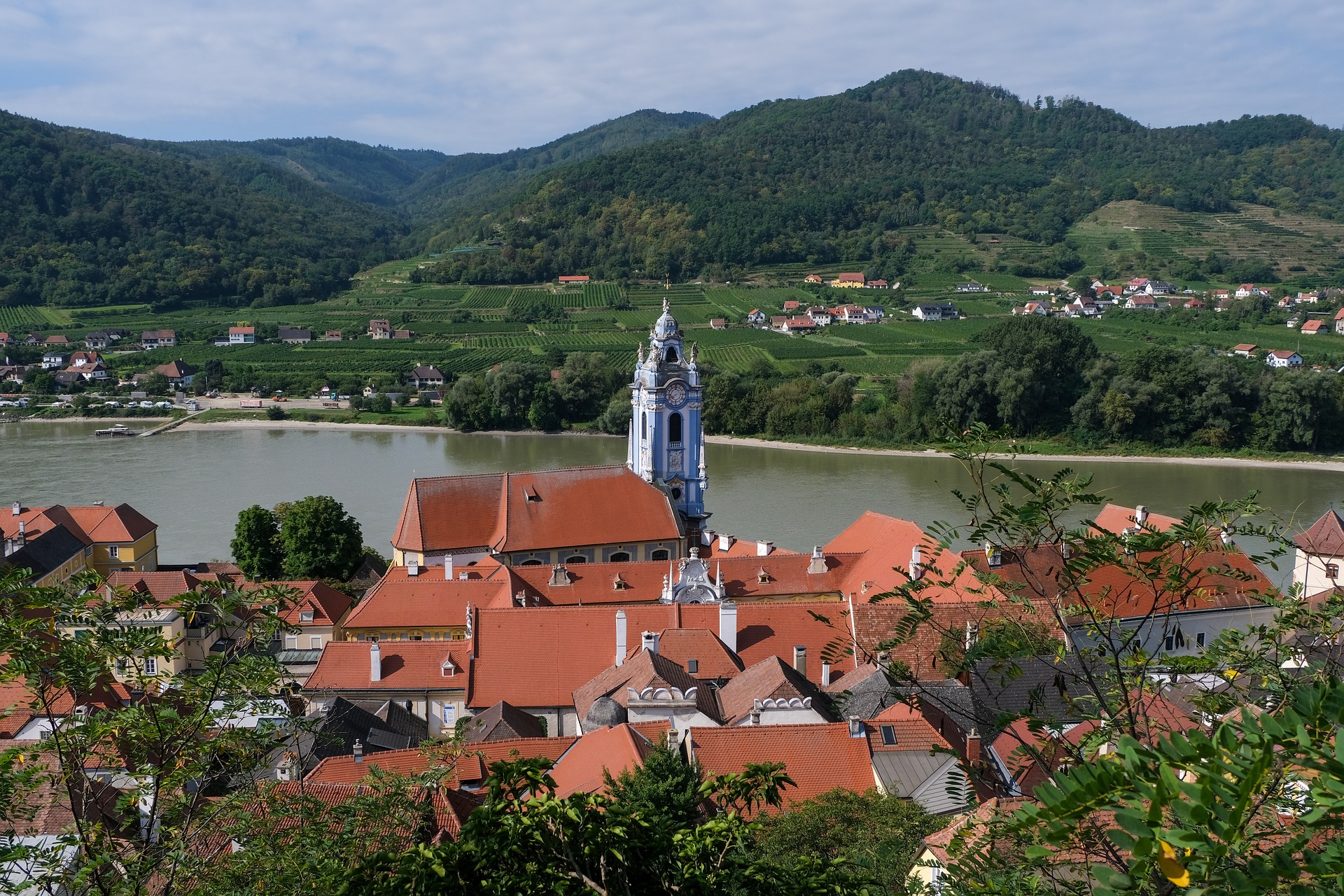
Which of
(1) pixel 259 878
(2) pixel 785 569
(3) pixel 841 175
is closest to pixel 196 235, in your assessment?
(3) pixel 841 175

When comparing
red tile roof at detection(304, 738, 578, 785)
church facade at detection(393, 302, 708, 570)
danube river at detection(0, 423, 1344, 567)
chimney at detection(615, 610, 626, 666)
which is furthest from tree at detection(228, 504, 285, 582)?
red tile roof at detection(304, 738, 578, 785)

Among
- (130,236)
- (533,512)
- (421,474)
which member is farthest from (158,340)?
(533,512)

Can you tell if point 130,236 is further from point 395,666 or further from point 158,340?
point 395,666

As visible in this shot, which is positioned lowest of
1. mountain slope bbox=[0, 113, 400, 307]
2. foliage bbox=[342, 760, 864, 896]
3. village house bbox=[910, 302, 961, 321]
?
foliage bbox=[342, 760, 864, 896]

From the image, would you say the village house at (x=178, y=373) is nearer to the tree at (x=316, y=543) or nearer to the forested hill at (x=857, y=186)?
the forested hill at (x=857, y=186)

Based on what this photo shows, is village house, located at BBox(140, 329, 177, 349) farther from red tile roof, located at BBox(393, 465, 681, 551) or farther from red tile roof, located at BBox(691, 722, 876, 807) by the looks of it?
red tile roof, located at BBox(691, 722, 876, 807)
